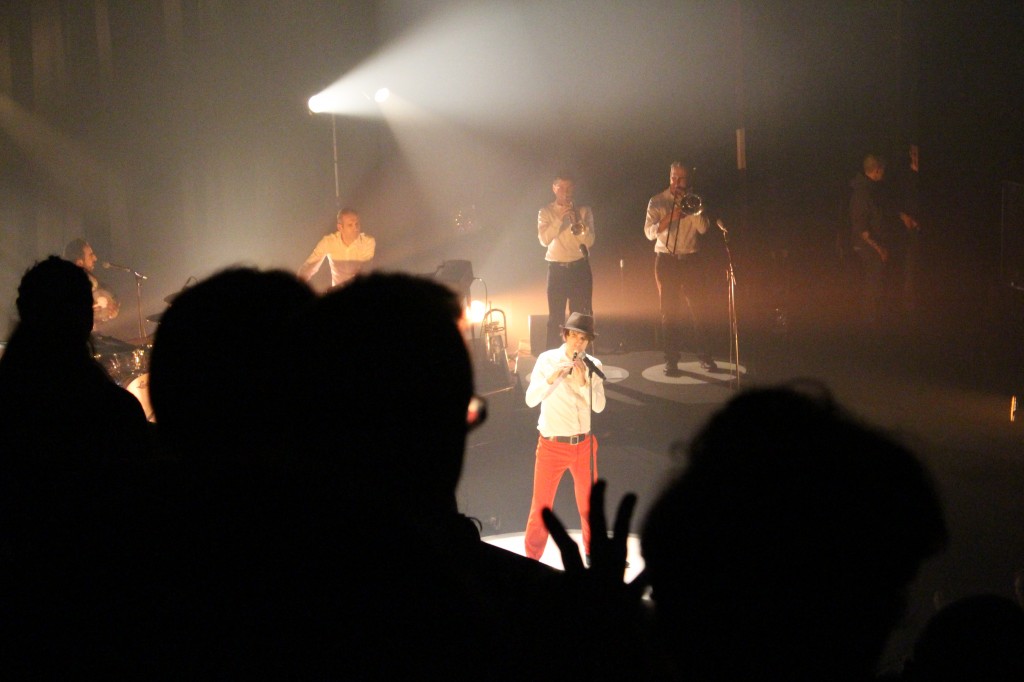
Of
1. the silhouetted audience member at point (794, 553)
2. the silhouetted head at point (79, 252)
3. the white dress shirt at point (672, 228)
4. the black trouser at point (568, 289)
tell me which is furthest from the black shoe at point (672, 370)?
the silhouetted audience member at point (794, 553)

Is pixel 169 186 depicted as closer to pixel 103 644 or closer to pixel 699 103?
pixel 699 103

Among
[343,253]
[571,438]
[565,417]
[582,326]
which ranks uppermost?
[343,253]

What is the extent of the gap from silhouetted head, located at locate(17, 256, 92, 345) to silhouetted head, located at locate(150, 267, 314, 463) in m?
0.67

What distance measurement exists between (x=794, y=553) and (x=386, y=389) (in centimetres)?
43

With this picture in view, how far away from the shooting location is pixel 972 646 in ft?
Answer: 2.87

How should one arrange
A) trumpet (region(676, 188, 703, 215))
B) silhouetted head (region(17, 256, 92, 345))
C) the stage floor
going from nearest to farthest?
1. silhouetted head (region(17, 256, 92, 345))
2. the stage floor
3. trumpet (region(676, 188, 703, 215))

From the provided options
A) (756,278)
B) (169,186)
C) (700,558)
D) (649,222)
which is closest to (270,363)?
(700,558)

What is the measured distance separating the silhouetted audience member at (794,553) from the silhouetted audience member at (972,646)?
0.65 ft

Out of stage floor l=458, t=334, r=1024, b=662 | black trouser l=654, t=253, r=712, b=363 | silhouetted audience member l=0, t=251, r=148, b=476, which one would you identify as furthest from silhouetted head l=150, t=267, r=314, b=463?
black trouser l=654, t=253, r=712, b=363

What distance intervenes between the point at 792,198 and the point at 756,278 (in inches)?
36.9

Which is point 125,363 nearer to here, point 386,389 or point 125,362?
point 125,362

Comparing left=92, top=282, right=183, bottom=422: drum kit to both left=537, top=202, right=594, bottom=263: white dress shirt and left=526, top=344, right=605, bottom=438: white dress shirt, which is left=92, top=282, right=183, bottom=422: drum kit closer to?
left=526, top=344, right=605, bottom=438: white dress shirt

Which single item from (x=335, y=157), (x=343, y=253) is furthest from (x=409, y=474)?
(x=335, y=157)

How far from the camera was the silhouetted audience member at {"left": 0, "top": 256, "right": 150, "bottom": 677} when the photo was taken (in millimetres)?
832
